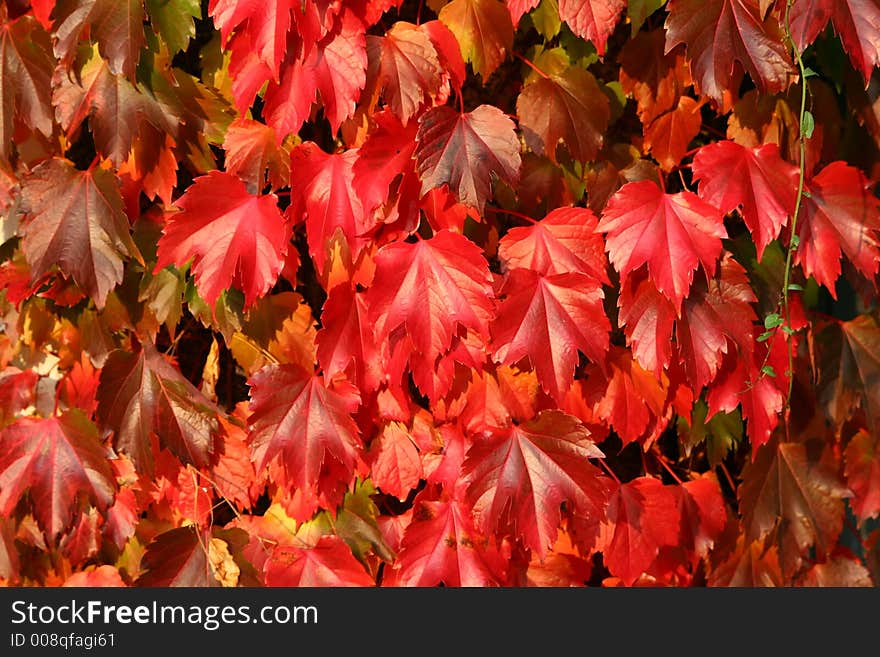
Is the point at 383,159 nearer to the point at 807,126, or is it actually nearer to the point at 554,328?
the point at 554,328

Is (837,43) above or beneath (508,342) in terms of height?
above

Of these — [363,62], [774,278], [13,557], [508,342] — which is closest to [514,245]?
[508,342]

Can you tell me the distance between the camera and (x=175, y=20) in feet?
5.32

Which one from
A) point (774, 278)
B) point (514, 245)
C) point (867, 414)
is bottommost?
point (867, 414)

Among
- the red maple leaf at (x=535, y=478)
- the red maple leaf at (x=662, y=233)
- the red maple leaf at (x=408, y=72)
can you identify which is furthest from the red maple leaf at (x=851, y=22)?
the red maple leaf at (x=535, y=478)

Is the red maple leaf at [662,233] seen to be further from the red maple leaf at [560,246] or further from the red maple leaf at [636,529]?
the red maple leaf at [636,529]

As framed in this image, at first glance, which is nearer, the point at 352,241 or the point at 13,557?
the point at 352,241

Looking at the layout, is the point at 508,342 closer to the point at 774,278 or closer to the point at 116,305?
the point at 774,278

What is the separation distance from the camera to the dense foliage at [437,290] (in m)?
1.50

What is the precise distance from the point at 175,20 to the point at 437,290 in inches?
26.7

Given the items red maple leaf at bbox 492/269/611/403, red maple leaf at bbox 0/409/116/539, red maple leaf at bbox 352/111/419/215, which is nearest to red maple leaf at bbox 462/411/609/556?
red maple leaf at bbox 492/269/611/403

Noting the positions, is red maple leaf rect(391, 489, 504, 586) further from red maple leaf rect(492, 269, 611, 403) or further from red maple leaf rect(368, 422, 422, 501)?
red maple leaf rect(492, 269, 611, 403)

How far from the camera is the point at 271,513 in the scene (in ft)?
5.87

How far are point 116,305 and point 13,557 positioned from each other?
0.58m
